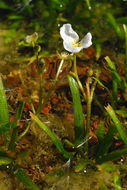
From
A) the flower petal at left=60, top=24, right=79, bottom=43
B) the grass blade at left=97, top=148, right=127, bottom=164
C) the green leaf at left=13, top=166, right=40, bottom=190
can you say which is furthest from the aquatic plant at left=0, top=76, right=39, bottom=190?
the flower petal at left=60, top=24, right=79, bottom=43

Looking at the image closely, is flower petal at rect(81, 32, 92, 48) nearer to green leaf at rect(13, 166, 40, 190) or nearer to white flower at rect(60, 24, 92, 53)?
white flower at rect(60, 24, 92, 53)

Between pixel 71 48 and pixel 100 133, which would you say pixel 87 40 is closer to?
pixel 71 48

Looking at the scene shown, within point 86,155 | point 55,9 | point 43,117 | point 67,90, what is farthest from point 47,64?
point 86,155

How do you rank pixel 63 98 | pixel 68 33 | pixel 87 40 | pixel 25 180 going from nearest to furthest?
pixel 25 180
pixel 87 40
pixel 68 33
pixel 63 98

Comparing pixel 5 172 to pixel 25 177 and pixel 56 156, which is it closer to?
pixel 25 177

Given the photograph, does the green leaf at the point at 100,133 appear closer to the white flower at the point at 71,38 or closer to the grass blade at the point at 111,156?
the grass blade at the point at 111,156

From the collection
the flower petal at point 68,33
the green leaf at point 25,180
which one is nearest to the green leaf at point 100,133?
the green leaf at point 25,180

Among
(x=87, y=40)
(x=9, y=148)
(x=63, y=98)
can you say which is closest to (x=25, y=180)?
(x=9, y=148)

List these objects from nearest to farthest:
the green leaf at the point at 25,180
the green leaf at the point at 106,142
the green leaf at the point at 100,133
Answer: the green leaf at the point at 25,180, the green leaf at the point at 106,142, the green leaf at the point at 100,133
